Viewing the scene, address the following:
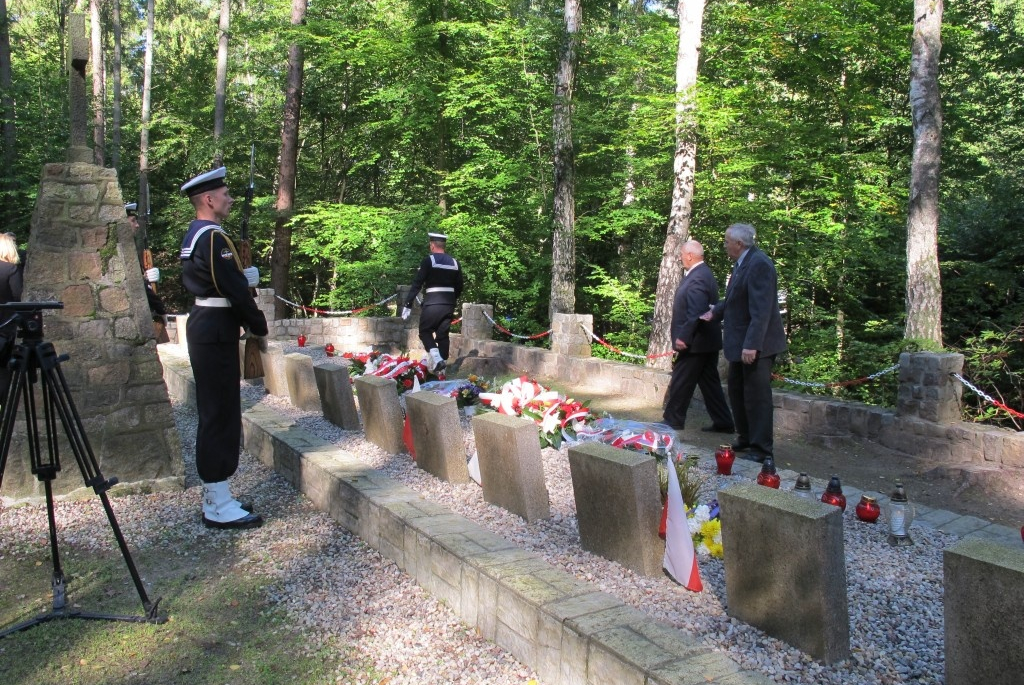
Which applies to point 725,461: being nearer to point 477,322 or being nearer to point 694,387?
point 694,387

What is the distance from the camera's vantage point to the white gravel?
2.70 metres

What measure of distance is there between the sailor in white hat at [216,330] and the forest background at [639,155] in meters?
7.67

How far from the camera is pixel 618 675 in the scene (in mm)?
Answer: 2412

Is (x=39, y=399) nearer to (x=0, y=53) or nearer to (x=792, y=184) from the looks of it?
(x=792, y=184)

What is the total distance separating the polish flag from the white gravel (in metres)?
0.06

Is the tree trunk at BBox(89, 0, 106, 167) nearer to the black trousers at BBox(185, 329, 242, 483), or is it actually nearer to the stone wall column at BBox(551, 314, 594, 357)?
the stone wall column at BBox(551, 314, 594, 357)

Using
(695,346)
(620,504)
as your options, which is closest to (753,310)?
(695,346)

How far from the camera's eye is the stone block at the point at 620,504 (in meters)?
3.27

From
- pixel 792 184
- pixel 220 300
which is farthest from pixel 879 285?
pixel 220 300

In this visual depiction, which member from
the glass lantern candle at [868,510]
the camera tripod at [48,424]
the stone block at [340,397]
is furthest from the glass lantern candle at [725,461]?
the camera tripod at [48,424]

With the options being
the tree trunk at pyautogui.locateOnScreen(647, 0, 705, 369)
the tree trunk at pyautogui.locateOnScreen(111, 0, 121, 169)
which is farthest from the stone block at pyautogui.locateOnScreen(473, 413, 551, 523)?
the tree trunk at pyautogui.locateOnScreen(111, 0, 121, 169)

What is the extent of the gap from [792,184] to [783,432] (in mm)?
7445

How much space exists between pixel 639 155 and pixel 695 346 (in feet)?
27.1

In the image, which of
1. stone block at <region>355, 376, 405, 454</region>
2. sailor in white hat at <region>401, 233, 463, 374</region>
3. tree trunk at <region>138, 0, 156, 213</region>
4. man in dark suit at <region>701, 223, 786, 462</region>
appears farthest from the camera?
tree trunk at <region>138, 0, 156, 213</region>
